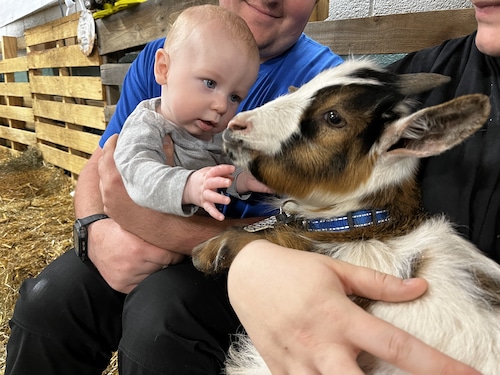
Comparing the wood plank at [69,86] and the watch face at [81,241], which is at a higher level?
the wood plank at [69,86]

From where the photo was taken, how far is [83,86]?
515 cm

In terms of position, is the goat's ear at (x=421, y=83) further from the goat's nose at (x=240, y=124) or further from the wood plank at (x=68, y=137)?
the wood plank at (x=68, y=137)

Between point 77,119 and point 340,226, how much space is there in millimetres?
4697

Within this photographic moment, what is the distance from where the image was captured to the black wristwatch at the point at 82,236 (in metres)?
1.84

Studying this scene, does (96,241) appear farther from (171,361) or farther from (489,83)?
(489,83)

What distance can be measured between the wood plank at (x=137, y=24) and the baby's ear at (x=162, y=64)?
5.95ft

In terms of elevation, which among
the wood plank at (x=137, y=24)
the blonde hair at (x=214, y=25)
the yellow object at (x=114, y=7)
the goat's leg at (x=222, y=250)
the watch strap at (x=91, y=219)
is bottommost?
the watch strap at (x=91, y=219)

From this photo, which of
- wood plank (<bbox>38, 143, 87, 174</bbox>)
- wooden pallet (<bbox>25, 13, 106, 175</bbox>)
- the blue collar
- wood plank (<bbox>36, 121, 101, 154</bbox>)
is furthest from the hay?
the blue collar

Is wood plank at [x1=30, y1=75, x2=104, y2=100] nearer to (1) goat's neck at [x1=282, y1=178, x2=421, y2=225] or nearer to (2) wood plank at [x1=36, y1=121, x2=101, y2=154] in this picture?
(2) wood plank at [x1=36, y1=121, x2=101, y2=154]

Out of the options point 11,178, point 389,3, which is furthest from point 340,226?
point 11,178

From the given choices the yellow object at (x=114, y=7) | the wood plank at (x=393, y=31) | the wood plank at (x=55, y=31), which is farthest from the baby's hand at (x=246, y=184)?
the wood plank at (x=55, y=31)

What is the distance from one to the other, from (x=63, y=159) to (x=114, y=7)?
241cm

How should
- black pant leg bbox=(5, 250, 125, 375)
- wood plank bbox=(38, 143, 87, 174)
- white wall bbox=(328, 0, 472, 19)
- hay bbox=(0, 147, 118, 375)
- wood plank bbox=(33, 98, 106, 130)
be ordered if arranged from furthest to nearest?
wood plank bbox=(38, 143, 87, 174)
wood plank bbox=(33, 98, 106, 130)
hay bbox=(0, 147, 118, 375)
white wall bbox=(328, 0, 472, 19)
black pant leg bbox=(5, 250, 125, 375)

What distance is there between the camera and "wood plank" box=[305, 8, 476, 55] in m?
2.16
